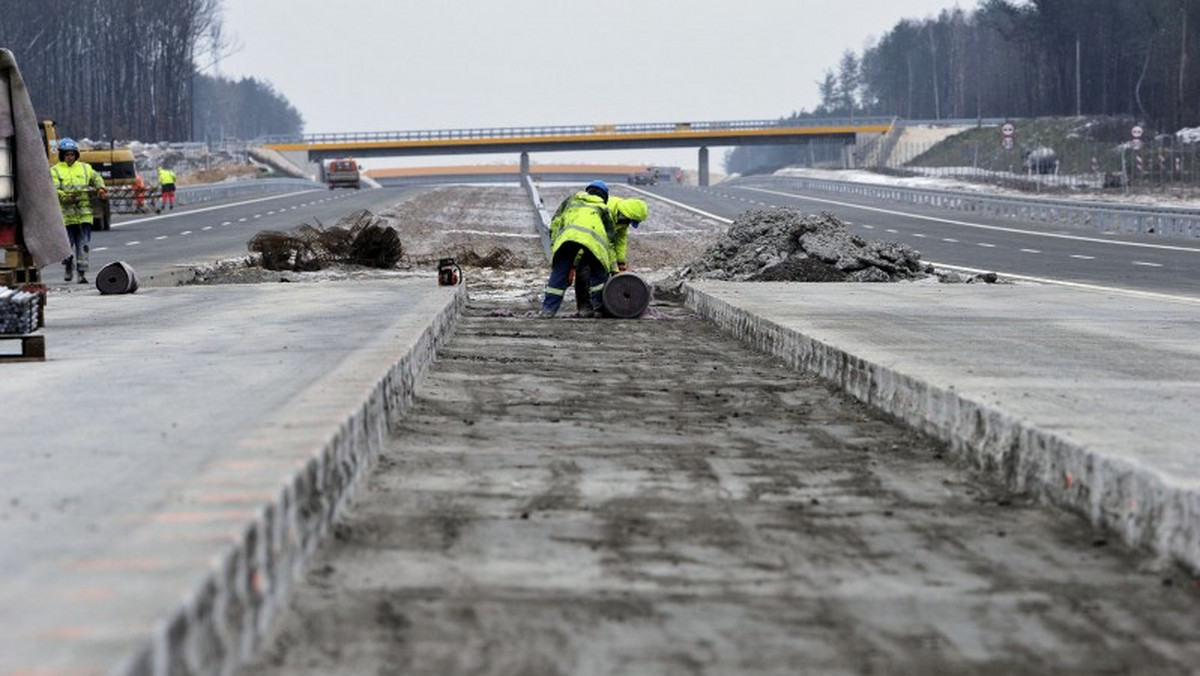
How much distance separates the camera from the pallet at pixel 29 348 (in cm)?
1377

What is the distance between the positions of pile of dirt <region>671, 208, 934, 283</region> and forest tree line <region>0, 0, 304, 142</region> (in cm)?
11433

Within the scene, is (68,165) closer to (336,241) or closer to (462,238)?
(336,241)

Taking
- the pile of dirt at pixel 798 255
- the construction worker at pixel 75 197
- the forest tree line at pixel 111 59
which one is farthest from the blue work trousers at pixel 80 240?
the forest tree line at pixel 111 59

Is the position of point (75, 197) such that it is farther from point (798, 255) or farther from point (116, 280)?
point (798, 255)

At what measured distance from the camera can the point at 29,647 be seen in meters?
4.68

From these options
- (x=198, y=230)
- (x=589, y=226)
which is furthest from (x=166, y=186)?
(x=589, y=226)

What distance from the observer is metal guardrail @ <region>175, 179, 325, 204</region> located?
80375 millimetres

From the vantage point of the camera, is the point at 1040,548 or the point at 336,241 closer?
the point at 1040,548

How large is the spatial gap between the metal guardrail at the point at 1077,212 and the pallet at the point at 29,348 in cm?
3777

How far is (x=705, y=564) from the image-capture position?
283 inches

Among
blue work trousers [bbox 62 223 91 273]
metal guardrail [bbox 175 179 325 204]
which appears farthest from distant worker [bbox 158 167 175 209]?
blue work trousers [bbox 62 223 91 273]

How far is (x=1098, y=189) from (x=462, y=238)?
44420 millimetres

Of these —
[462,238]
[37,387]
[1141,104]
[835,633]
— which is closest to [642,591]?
[835,633]

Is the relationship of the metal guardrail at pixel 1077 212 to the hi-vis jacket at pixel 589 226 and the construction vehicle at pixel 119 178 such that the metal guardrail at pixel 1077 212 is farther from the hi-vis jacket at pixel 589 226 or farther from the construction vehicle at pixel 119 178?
the hi-vis jacket at pixel 589 226
